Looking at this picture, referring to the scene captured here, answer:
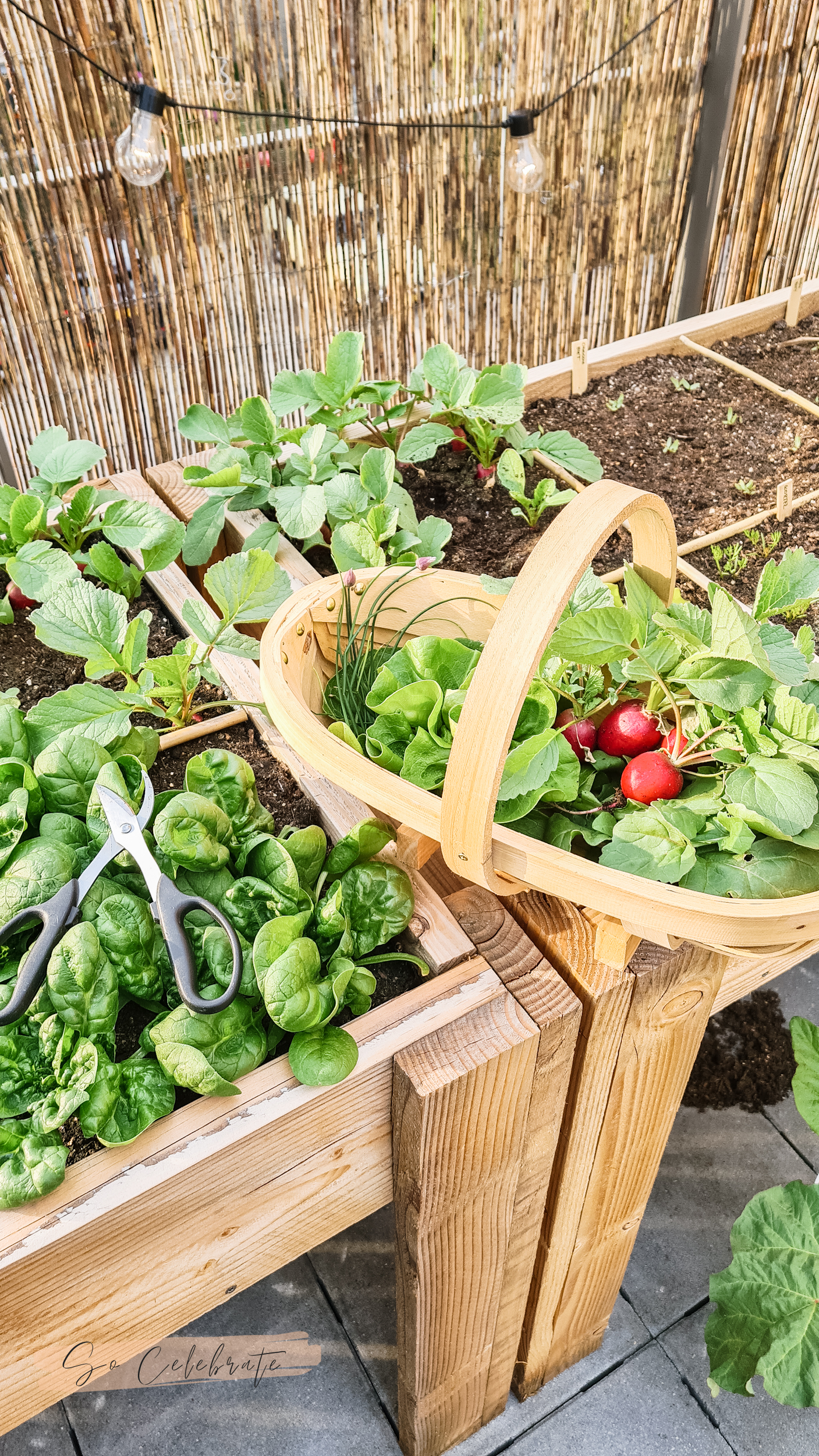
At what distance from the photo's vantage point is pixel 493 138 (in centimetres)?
223

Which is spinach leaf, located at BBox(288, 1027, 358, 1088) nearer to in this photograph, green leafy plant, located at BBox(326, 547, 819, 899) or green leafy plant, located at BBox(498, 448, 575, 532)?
green leafy plant, located at BBox(326, 547, 819, 899)

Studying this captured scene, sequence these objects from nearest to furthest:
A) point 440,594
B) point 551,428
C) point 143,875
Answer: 1. point 143,875
2. point 440,594
3. point 551,428

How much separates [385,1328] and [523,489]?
3.68 ft

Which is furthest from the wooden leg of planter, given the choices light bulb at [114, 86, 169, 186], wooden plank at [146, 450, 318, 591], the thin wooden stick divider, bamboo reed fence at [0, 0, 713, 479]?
bamboo reed fence at [0, 0, 713, 479]

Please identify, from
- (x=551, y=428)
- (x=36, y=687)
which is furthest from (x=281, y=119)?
(x=36, y=687)

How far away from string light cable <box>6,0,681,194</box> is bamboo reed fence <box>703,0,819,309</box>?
0.25 meters

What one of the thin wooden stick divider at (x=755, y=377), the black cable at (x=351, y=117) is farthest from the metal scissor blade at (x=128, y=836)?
the black cable at (x=351, y=117)

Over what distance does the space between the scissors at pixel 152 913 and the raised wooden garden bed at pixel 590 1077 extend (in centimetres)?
20

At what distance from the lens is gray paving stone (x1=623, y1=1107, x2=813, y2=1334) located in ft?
4.34

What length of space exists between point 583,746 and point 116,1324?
58cm

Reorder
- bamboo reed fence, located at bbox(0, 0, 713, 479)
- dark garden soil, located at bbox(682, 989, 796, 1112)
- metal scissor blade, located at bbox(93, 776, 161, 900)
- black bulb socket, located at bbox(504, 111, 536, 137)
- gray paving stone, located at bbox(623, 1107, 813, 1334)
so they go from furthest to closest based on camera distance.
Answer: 1. black bulb socket, located at bbox(504, 111, 536, 137)
2. bamboo reed fence, located at bbox(0, 0, 713, 479)
3. dark garden soil, located at bbox(682, 989, 796, 1112)
4. gray paving stone, located at bbox(623, 1107, 813, 1334)
5. metal scissor blade, located at bbox(93, 776, 161, 900)

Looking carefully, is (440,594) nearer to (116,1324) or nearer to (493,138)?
(116,1324)

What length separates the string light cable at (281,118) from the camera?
5.70 ft

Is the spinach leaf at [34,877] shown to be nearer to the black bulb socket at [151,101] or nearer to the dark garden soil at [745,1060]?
the dark garden soil at [745,1060]
